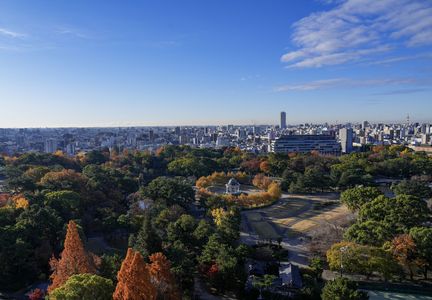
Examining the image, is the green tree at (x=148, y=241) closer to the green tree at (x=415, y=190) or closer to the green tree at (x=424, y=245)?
the green tree at (x=424, y=245)

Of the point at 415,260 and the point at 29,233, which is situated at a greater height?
the point at 29,233

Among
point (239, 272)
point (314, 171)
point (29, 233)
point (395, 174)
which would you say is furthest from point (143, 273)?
point (395, 174)

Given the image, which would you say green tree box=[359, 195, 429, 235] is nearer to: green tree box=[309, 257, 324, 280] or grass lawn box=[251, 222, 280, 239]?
green tree box=[309, 257, 324, 280]

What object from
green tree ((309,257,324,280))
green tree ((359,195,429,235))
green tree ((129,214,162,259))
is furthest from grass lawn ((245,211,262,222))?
green tree ((129,214,162,259))

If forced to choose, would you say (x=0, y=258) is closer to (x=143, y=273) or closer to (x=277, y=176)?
(x=143, y=273)

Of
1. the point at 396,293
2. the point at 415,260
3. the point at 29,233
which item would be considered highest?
the point at 29,233

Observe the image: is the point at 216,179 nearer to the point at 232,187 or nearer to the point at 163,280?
the point at 232,187
